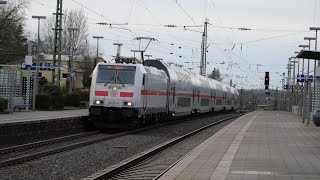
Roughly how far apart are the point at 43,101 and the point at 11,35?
1314 inches

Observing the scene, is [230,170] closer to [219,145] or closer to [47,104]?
[219,145]

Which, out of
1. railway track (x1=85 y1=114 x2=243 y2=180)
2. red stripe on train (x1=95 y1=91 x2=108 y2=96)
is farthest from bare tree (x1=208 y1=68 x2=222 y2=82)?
railway track (x1=85 y1=114 x2=243 y2=180)

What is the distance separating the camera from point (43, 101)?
4050 centimetres

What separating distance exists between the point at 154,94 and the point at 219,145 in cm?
943

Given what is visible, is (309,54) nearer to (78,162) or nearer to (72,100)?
(78,162)

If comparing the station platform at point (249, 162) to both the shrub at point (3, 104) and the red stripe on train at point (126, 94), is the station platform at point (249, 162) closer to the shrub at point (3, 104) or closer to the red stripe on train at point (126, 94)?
the red stripe on train at point (126, 94)

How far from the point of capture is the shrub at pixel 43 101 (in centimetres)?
4025

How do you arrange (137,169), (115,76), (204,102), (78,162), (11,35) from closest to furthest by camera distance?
(137,169)
(78,162)
(115,76)
(204,102)
(11,35)

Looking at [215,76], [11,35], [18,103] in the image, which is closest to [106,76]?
[18,103]

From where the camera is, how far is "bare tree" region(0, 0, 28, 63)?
64688 mm

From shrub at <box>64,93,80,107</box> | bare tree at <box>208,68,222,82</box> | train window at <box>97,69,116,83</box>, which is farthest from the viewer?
bare tree at <box>208,68,222,82</box>

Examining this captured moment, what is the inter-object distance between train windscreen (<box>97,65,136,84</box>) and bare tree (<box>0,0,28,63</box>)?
42556mm

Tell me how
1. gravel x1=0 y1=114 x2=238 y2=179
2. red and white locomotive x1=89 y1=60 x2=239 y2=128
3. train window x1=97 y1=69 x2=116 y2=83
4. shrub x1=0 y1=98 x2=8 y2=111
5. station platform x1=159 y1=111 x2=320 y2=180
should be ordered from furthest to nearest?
1. shrub x1=0 y1=98 x2=8 y2=111
2. train window x1=97 y1=69 x2=116 y2=83
3. red and white locomotive x1=89 y1=60 x2=239 y2=128
4. gravel x1=0 y1=114 x2=238 y2=179
5. station platform x1=159 y1=111 x2=320 y2=180

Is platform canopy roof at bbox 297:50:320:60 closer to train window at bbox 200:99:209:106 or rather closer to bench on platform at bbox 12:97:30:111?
bench on platform at bbox 12:97:30:111
